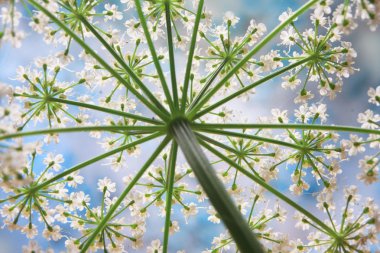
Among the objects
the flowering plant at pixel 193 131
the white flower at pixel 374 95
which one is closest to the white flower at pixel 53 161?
the flowering plant at pixel 193 131

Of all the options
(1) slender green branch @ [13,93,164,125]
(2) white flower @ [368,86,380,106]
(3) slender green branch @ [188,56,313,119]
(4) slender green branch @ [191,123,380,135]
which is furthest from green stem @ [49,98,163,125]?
(2) white flower @ [368,86,380,106]

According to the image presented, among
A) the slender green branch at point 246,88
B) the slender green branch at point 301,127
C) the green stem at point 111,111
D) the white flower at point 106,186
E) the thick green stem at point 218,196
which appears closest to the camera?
the thick green stem at point 218,196

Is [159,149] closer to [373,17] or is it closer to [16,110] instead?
[16,110]

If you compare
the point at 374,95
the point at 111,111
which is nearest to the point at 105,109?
the point at 111,111

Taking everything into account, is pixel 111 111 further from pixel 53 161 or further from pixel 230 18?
pixel 230 18

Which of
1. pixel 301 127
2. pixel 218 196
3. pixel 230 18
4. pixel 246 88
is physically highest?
pixel 230 18

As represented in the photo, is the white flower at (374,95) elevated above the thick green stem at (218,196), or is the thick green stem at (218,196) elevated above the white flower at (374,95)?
the white flower at (374,95)

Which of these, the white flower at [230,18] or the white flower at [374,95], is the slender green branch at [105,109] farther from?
the white flower at [374,95]

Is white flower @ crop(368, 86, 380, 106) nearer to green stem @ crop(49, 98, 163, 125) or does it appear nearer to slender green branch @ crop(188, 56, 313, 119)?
slender green branch @ crop(188, 56, 313, 119)
